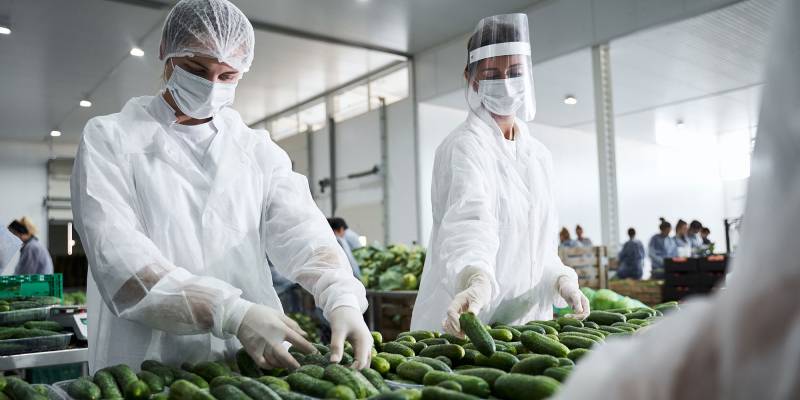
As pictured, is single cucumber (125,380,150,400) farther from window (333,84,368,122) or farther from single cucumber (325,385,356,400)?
window (333,84,368,122)

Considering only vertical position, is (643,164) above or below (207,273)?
above

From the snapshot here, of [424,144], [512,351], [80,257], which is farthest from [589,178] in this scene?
[512,351]

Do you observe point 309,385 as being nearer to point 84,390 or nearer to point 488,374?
point 488,374

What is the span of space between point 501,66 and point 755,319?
2306 millimetres

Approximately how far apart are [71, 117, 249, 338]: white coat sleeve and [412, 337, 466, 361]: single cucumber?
593mm

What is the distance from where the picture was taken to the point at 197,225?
2188 millimetres

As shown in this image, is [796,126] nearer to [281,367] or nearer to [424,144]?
[281,367]

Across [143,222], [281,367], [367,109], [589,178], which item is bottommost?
[281,367]

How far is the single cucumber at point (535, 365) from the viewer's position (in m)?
1.53

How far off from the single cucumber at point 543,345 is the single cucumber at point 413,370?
0.39 meters

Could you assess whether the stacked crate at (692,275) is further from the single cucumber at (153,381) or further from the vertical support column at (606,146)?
the single cucumber at (153,381)

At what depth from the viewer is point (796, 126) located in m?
0.74

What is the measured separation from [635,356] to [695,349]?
0.07 meters

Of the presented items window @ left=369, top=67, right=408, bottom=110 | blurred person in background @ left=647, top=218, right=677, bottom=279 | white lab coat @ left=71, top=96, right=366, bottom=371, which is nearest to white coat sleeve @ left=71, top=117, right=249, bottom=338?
white lab coat @ left=71, top=96, right=366, bottom=371
